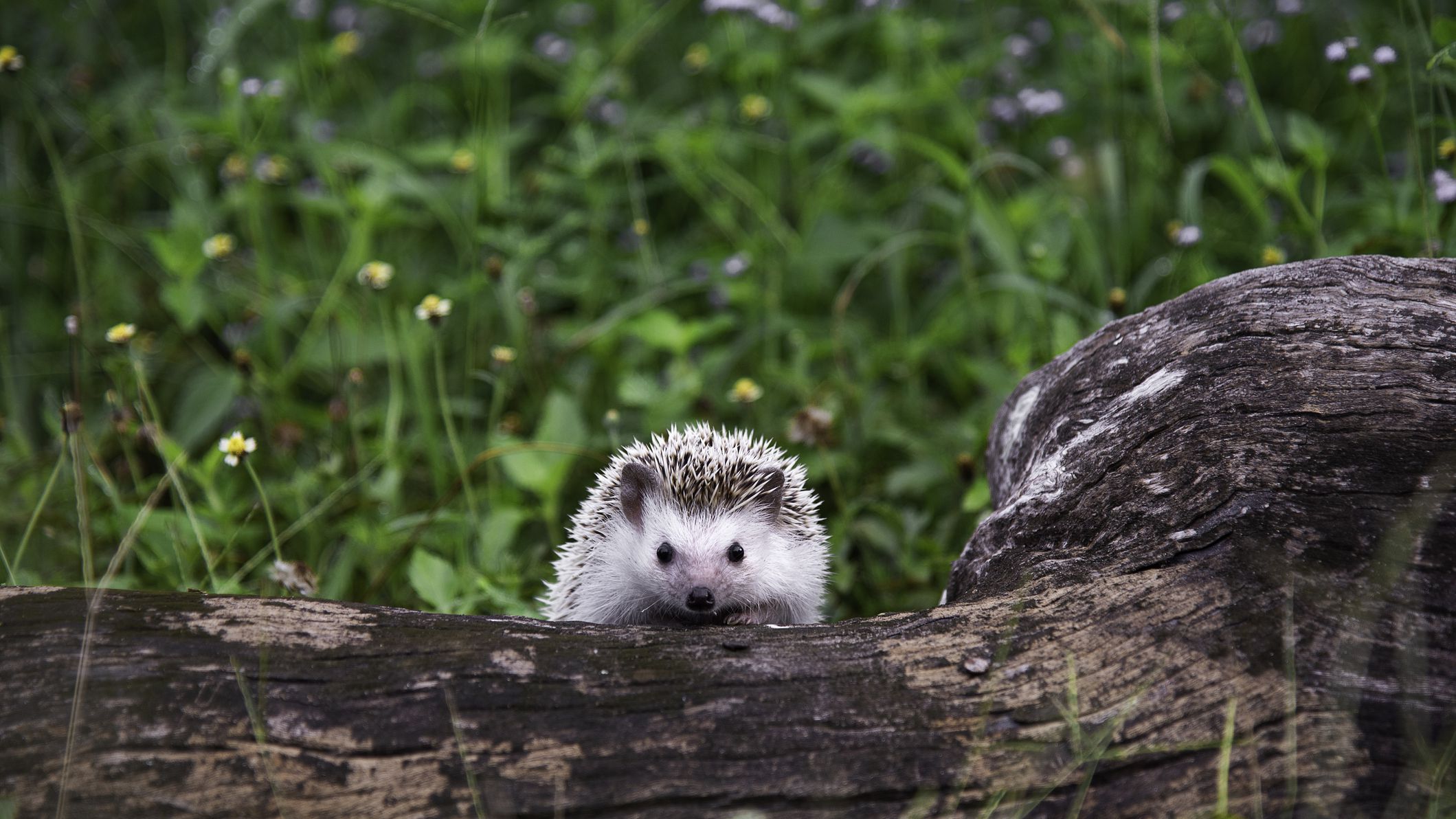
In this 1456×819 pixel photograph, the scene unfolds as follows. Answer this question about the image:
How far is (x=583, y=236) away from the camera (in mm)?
6875

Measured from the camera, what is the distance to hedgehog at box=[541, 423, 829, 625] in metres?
4.17

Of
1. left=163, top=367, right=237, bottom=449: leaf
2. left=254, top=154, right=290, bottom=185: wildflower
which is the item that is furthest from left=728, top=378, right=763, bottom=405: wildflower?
left=254, top=154, right=290, bottom=185: wildflower

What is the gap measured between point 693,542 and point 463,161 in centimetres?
289

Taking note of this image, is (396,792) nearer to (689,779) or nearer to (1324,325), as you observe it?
(689,779)

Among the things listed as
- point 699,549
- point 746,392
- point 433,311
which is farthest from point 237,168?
point 699,549

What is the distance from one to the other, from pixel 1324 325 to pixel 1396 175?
415cm

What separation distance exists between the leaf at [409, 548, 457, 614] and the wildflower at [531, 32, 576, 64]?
3957mm

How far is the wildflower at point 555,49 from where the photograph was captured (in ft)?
22.8

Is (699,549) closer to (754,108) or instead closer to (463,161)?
(463,161)

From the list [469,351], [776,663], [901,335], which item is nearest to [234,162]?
[469,351]

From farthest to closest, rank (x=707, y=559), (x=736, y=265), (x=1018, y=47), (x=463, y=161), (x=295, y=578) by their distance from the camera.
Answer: (x=1018, y=47)
(x=463, y=161)
(x=736, y=265)
(x=707, y=559)
(x=295, y=578)

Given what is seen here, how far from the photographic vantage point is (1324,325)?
3.12 metres

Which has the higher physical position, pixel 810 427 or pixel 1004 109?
pixel 1004 109

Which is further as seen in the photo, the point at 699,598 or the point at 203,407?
the point at 203,407
